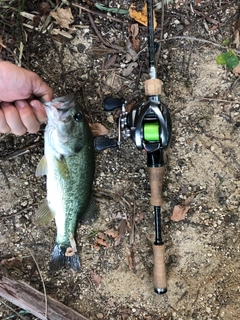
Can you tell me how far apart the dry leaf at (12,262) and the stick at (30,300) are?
125mm

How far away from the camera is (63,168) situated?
10.1 ft

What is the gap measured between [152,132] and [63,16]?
1.21 m

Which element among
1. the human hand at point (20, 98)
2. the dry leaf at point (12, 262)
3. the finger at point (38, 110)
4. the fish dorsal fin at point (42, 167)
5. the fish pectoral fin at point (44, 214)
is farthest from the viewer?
the dry leaf at point (12, 262)

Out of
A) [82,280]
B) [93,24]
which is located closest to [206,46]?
[93,24]

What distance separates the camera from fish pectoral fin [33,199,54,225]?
330 centimetres

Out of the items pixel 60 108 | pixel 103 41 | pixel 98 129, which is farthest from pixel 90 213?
pixel 103 41

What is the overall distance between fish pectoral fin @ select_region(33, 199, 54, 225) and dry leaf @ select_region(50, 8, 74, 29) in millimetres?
1321

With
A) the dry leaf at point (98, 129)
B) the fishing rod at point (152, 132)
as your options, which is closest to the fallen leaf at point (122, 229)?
the fishing rod at point (152, 132)

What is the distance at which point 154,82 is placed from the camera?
2898 mm

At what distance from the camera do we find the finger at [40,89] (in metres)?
2.81

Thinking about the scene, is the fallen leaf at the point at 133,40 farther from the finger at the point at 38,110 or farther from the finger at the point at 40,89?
the finger at the point at 38,110

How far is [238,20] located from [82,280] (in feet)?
7.59

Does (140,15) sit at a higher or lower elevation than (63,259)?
higher

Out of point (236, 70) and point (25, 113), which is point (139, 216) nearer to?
point (25, 113)
